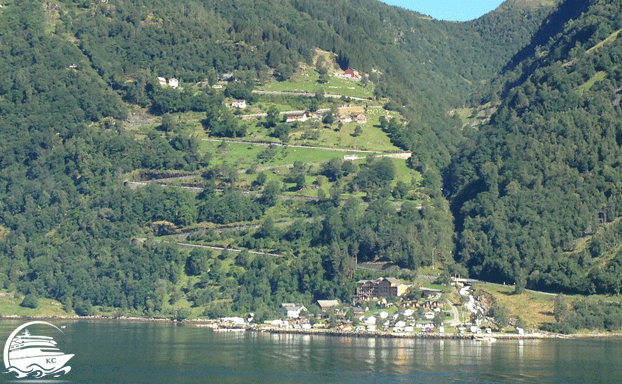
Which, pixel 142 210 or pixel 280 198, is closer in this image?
pixel 142 210

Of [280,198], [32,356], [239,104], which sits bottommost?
[32,356]

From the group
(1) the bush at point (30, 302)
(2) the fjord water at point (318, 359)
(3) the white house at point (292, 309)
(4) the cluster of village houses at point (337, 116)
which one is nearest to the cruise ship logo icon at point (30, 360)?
(2) the fjord water at point (318, 359)

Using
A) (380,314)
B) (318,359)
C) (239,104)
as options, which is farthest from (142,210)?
(318,359)

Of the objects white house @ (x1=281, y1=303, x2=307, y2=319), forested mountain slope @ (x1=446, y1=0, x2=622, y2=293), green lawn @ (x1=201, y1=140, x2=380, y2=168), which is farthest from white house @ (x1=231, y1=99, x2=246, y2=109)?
white house @ (x1=281, y1=303, x2=307, y2=319)

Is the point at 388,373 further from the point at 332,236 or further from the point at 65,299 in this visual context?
the point at 65,299

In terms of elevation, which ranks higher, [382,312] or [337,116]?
[337,116]

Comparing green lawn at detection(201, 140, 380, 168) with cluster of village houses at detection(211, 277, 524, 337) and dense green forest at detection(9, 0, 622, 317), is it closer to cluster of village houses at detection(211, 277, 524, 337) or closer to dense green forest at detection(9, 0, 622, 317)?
dense green forest at detection(9, 0, 622, 317)

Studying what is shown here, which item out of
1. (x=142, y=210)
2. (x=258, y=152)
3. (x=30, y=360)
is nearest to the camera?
(x=30, y=360)

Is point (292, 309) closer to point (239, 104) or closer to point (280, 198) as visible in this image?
point (280, 198)
